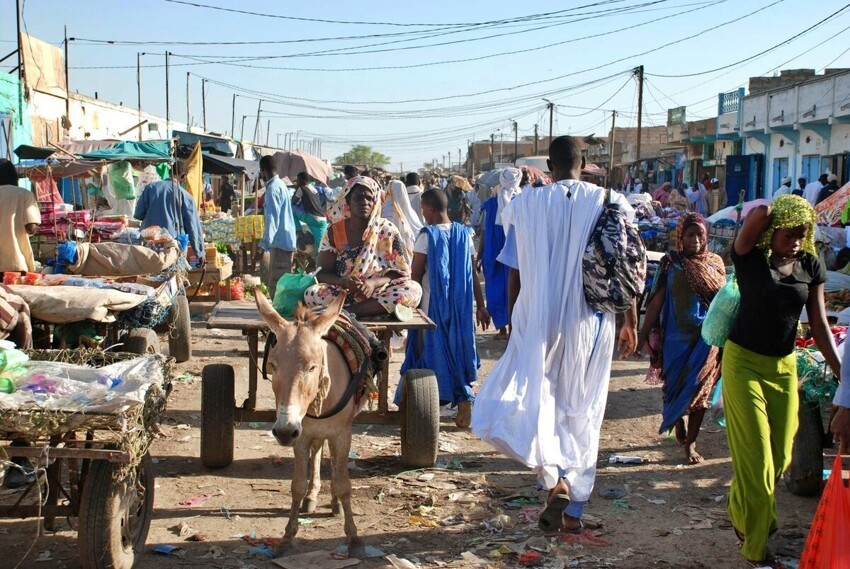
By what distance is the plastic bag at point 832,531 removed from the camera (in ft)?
13.1

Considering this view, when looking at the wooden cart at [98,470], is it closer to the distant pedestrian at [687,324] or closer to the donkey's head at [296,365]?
the donkey's head at [296,365]

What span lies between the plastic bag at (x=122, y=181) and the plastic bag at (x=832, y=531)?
15.6 metres

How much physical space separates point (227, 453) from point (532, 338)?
2.50 meters

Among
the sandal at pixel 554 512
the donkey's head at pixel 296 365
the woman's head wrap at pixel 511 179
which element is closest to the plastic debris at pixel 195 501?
the donkey's head at pixel 296 365

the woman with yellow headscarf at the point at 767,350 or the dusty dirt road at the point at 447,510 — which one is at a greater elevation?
the woman with yellow headscarf at the point at 767,350

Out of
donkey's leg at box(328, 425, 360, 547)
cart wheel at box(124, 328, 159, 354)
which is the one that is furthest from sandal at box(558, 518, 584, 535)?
cart wheel at box(124, 328, 159, 354)

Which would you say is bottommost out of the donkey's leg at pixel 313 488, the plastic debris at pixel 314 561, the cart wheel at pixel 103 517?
the plastic debris at pixel 314 561

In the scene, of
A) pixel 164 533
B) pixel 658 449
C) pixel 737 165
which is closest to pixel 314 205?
pixel 658 449

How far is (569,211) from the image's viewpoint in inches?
215

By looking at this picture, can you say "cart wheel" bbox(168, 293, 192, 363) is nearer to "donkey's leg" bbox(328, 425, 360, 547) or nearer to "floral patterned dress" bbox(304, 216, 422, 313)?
"floral patterned dress" bbox(304, 216, 422, 313)

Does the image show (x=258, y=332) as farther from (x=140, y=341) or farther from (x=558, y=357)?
(x=558, y=357)

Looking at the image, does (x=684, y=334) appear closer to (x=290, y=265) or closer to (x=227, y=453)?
A: (x=227, y=453)

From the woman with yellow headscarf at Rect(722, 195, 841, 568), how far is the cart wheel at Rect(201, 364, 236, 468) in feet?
10.9

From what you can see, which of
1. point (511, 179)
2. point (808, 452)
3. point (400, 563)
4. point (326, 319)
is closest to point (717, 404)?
point (808, 452)
